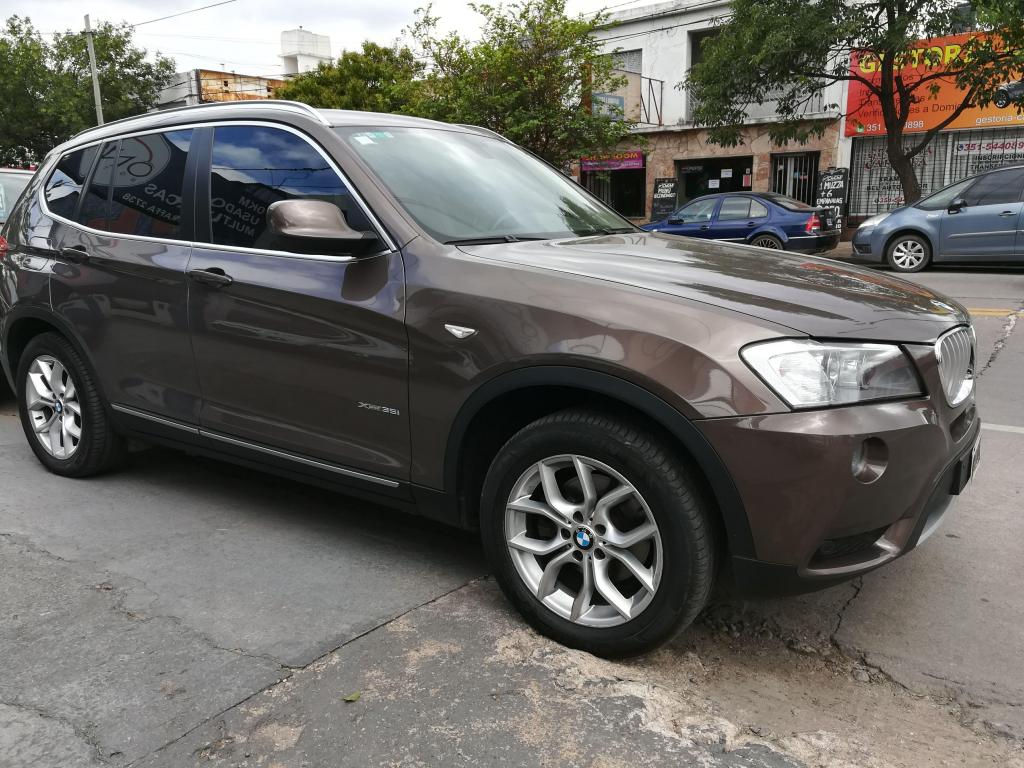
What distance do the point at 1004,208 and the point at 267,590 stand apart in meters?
12.6

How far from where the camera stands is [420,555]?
3514 millimetres

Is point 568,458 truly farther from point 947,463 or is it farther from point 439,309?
point 947,463

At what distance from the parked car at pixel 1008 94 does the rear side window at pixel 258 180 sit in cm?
1672

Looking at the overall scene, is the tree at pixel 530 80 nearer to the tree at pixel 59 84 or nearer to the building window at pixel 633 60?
the building window at pixel 633 60

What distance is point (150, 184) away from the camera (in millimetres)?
3877

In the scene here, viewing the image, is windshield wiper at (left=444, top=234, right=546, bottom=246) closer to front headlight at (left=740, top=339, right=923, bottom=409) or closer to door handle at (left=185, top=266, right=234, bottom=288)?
door handle at (left=185, top=266, right=234, bottom=288)

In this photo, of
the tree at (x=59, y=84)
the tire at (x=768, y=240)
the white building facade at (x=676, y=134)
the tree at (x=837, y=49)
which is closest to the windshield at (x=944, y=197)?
the tire at (x=768, y=240)

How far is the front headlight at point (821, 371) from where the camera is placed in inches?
90.3

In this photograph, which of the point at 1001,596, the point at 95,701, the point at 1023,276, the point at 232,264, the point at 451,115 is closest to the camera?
the point at 95,701

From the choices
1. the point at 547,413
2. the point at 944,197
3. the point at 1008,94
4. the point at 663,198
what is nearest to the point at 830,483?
the point at 547,413

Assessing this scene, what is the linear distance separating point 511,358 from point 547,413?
0.29 m

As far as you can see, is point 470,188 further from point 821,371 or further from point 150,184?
point 821,371

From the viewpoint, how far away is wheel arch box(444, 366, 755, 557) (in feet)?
7.72

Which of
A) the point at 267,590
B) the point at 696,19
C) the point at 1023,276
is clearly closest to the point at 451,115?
the point at 696,19
